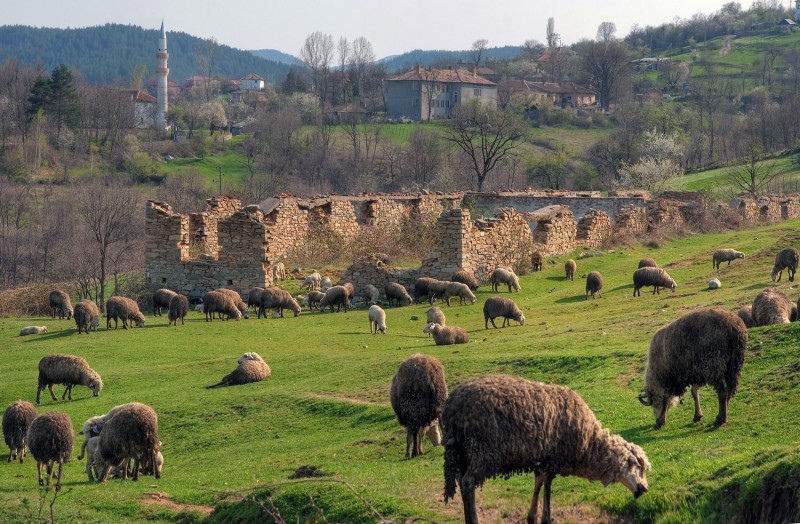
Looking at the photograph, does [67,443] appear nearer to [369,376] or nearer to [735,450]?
[369,376]

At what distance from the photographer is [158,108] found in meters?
159

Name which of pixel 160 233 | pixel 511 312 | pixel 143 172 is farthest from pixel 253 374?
pixel 143 172

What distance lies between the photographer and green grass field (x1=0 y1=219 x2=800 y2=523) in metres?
12.1

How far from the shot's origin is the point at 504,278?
3566 cm

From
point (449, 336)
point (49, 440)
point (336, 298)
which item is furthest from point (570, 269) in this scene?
point (49, 440)

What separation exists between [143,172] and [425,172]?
26.5 m

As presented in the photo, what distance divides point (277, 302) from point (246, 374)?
A: 10.5 meters

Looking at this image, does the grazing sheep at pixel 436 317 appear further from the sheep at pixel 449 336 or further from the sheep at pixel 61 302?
the sheep at pixel 61 302

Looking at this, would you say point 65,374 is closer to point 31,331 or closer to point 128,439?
point 128,439

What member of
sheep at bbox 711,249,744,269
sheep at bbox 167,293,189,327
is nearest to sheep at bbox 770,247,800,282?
sheep at bbox 711,249,744,269

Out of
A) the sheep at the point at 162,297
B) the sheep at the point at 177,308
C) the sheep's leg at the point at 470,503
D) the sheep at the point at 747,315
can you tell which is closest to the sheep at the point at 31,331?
the sheep at the point at 177,308

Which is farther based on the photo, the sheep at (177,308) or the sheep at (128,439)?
the sheep at (177,308)

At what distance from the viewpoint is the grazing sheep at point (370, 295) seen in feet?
117

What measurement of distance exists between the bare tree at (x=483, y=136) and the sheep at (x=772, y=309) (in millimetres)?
42408
